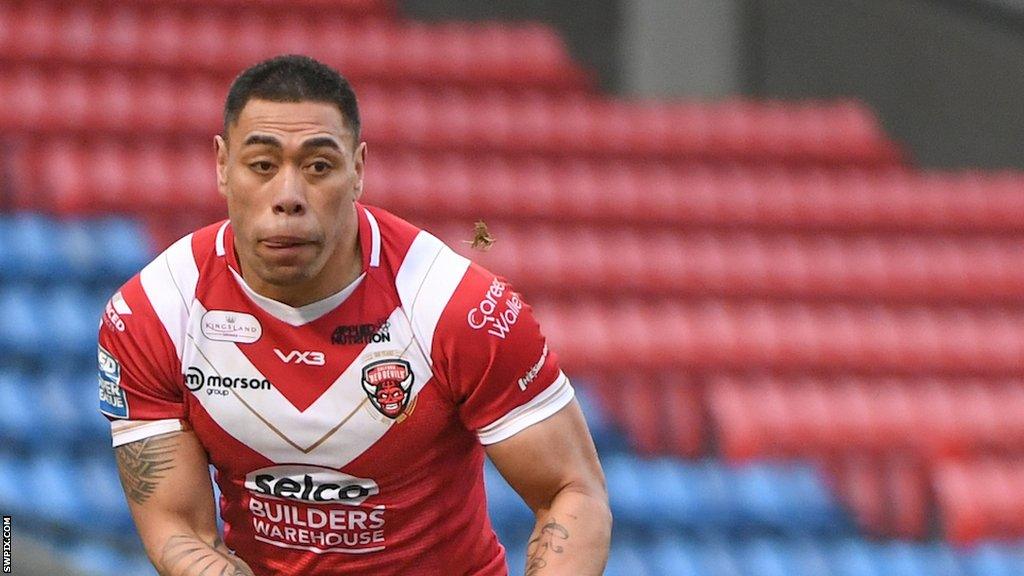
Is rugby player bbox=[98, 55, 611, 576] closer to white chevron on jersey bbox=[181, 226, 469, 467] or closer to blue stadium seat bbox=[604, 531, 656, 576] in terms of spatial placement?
white chevron on jersey bbox=[181, 226, 469, 467]

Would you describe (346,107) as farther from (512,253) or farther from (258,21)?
(258,21)

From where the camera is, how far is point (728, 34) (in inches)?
434

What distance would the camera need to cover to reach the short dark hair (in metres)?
2.52

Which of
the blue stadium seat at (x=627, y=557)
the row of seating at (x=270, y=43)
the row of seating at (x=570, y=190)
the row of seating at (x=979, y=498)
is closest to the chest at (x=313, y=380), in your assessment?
the blue stadium seat at (x=627, y=557)

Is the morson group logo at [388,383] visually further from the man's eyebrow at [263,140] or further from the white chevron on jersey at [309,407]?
the man's eyebrow at [263,140]

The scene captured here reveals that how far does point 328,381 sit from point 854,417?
4980 mm

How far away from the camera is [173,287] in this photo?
2.64 metres

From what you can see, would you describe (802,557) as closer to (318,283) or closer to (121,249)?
(121,249)

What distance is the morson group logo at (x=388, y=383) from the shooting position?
8.55 ft

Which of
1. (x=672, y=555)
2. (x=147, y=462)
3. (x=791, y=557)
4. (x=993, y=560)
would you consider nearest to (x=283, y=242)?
(x=147, y=462)

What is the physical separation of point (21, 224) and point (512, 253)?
2.29m

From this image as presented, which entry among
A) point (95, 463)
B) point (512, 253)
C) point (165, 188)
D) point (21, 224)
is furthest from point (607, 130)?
point (95, 463)

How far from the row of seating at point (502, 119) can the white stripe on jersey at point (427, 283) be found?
5.57 m

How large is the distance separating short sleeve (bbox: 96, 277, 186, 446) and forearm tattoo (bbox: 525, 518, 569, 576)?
62cm
